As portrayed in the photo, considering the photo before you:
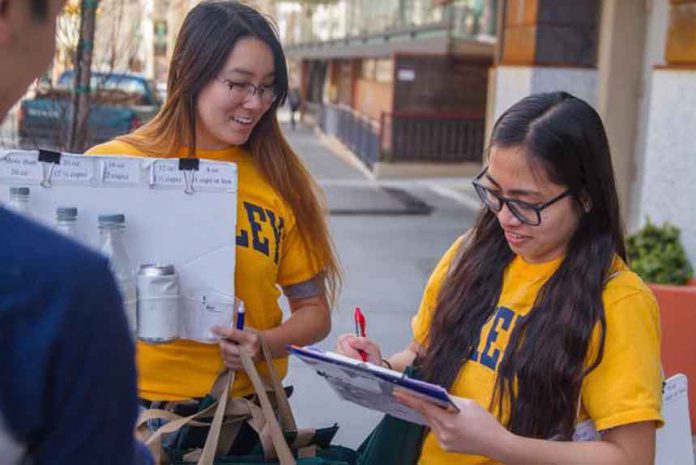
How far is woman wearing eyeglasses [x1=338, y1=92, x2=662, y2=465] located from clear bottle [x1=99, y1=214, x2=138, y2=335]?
0.64 metres

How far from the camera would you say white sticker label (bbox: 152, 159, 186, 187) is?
205 centimetres

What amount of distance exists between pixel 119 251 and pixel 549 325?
0.92m

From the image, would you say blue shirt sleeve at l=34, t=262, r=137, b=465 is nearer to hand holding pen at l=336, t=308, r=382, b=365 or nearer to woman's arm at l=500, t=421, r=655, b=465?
woman's arm at l=500, t=421, r=655, b=465

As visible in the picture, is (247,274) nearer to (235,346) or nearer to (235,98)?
(235,346)

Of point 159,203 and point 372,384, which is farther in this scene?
point 159,203

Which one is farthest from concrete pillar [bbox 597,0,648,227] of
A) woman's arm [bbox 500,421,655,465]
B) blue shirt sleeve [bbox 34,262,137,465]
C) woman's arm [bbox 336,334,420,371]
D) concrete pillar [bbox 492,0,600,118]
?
blue shirt sleeve [bbox 34,262,137,465]

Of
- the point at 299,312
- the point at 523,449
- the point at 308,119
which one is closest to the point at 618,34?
the point at 299,312

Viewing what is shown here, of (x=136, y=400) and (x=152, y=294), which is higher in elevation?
(x=136, y=400)

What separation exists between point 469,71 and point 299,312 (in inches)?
564

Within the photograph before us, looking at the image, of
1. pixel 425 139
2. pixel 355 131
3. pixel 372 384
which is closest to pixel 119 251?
pixel 372 384

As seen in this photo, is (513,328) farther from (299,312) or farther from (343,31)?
(343,31)

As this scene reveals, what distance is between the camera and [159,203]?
6.75ft

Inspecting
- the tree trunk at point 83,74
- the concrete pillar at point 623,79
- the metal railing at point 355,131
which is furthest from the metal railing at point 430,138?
the tree trunk at point 83,74

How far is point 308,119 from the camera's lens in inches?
1364
